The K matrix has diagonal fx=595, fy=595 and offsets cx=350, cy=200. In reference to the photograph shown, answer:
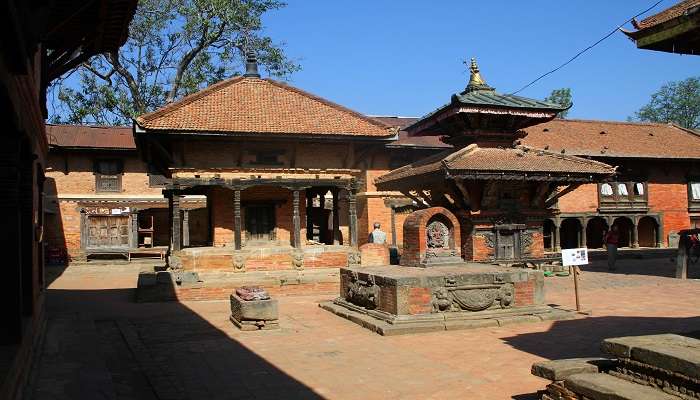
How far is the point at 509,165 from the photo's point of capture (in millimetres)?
15492

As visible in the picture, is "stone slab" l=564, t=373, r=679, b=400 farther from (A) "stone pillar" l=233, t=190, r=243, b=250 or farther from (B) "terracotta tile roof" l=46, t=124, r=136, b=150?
(B) "terracotta tile roof" l=46, t=124, r=136, b=150

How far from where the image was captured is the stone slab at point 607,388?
15.3 ft

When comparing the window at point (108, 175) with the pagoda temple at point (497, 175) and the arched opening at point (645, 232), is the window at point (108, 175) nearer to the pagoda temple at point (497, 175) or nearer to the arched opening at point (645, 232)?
the pagoda temple at point (497, 175)

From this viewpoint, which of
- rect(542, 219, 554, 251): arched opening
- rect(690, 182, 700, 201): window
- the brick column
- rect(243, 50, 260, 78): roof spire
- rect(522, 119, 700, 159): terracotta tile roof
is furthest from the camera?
rect(690, 182, 700, 201): window

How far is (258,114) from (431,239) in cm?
1021

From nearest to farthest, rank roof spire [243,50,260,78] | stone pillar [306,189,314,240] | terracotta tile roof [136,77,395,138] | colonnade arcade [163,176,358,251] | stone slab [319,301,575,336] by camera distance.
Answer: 1. stone slab [319,301,575,336]
2. terracotta tile roof [136,77,395,138]
3. colonnade arcade [163,176,358,251]
4. roof spire [243,50,260,78]
5. stone pillar [306,189,314,240]

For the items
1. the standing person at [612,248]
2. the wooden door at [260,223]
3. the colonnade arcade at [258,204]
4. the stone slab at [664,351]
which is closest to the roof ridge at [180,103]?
the colonnade arcade at [258,204]

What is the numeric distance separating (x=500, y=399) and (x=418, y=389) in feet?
2.99

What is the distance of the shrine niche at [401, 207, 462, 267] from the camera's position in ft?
40.7

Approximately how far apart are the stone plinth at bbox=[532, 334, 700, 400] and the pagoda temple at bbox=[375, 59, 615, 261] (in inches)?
387

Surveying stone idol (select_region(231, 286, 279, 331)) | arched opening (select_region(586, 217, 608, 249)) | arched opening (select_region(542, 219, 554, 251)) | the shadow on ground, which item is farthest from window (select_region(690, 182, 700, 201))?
Answer: the shadow on ground

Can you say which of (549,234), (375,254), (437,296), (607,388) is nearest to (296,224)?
(375,254)

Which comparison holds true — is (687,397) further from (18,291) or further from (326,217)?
(326,217)

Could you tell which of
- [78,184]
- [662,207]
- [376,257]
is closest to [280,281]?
[376,257]
